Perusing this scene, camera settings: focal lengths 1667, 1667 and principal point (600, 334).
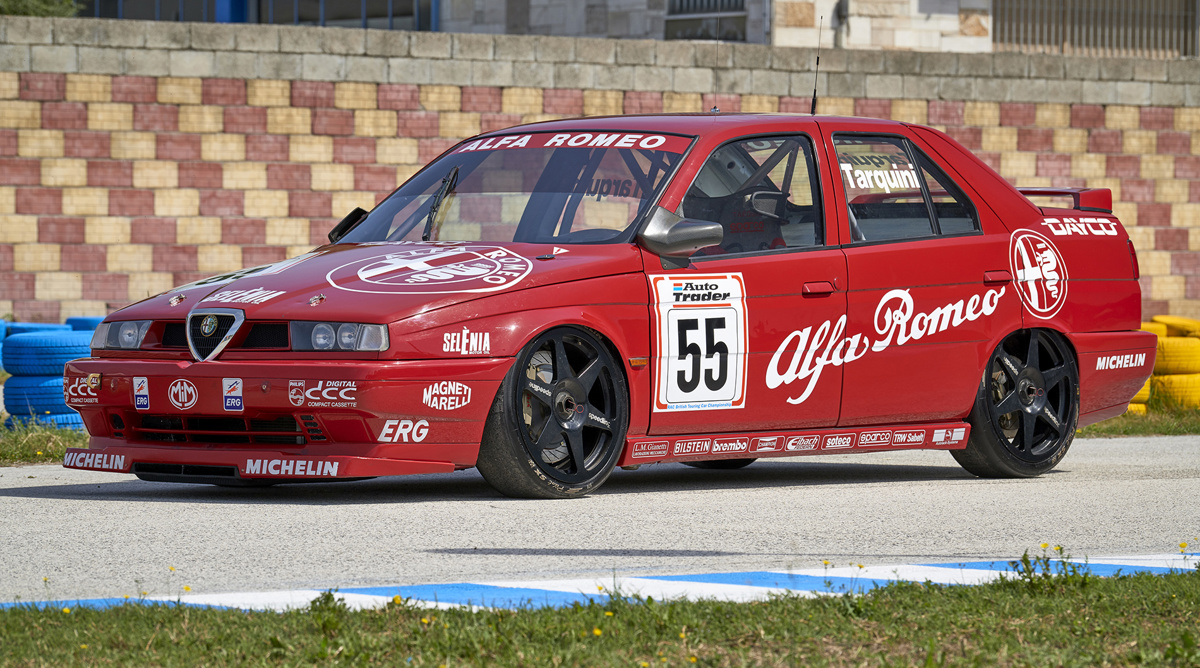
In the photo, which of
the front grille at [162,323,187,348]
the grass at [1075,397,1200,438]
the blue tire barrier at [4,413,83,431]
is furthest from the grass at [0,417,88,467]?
the grass at [1075,397,1200,438]

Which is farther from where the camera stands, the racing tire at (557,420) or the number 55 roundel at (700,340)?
the number 55 roundel at (700,340)

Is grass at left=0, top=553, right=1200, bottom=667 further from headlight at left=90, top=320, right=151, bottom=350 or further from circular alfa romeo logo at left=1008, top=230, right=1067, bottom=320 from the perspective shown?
circular alfa romeo logo at left=1008, top=230, right=1067, bottom=320

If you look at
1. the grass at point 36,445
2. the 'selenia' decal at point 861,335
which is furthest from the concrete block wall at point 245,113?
the 'selenia' decal at point 861,335

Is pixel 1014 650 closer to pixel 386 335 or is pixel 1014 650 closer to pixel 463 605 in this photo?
pixel 463 605

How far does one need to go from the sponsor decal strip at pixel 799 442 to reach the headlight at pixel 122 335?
Result: 1.99 metres

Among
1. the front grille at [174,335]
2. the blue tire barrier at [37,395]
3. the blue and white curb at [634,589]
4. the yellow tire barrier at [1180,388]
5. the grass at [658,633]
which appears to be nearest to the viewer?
the grass at [658,633]

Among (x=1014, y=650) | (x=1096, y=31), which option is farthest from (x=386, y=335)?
(x=1096, y=31)

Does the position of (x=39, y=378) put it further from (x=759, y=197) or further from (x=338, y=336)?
(x=759, y=197)

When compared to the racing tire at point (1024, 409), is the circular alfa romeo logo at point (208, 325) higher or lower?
higher

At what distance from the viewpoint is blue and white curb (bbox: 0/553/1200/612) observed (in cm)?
428

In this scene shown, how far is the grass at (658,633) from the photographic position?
365cm

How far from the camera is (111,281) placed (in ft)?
54.3

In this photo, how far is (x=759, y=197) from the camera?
23.9 ft

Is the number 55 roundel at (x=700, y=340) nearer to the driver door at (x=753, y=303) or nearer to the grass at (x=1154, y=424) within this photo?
the driver door at (x=753, y=303)
